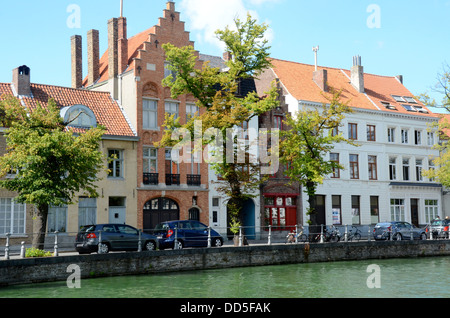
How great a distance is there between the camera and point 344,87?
1996 inches

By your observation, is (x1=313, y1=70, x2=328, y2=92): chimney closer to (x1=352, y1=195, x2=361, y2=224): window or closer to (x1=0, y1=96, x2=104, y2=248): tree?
(x1=352, y1=195, x2=361, y2=224): window

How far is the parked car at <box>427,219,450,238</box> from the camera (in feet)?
127

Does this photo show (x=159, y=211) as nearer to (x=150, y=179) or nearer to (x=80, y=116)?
(x=150, y=179)

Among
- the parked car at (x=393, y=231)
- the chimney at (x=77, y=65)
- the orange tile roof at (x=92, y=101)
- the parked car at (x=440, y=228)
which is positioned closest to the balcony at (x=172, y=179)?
the orange tile roof at (x=92, y=101)

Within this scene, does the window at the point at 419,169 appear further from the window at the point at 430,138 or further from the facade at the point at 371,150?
the window at the point at 430,138

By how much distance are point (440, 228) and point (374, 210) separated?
8703mm

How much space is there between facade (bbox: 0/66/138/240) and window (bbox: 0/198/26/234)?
1845mm

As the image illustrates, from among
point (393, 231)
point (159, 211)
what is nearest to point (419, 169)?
point (393, 231)

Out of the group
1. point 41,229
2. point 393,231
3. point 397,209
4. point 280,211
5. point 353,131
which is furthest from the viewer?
point 397,209

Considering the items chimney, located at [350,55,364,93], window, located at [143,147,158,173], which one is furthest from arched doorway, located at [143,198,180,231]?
chimney, located at [350,55,364,93]

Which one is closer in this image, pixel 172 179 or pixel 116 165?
pixel 116 165

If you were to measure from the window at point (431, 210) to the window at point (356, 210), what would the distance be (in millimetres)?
8119
